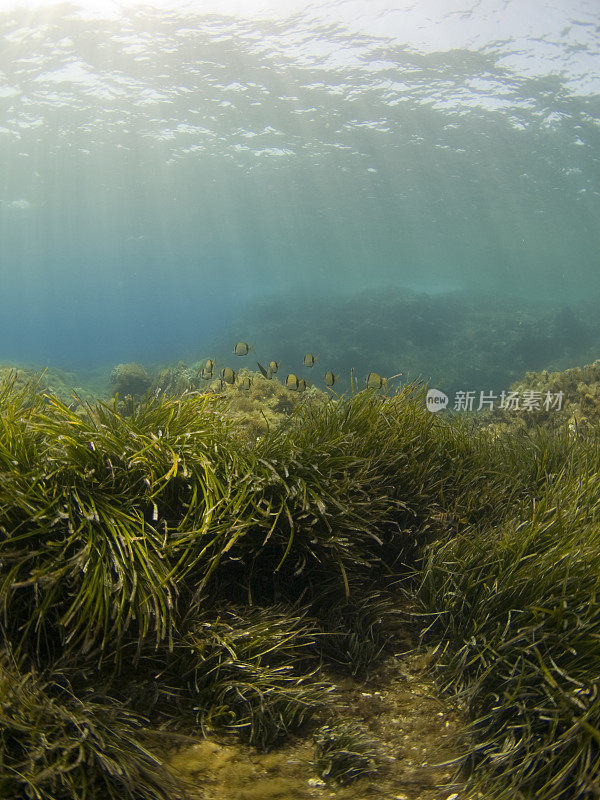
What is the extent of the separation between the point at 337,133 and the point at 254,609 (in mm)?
38870

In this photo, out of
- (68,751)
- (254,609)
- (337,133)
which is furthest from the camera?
(337,133)

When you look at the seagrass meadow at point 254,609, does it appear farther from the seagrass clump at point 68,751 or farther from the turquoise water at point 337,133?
the turquoise water at point 337,133

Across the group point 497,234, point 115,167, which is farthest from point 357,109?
point 497,234

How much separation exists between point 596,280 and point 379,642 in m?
139

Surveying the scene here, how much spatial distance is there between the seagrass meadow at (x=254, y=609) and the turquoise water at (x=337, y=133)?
2598 cm

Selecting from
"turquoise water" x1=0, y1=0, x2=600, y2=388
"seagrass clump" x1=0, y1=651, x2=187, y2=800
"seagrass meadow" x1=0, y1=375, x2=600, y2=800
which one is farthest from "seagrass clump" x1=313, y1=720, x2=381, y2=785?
"turquoise water" x1=0, y1=0, x2=600, y2=388

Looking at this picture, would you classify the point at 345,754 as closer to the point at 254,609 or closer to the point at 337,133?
the point at 254,609

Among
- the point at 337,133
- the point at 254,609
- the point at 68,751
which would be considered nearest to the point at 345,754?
the point at 254,609

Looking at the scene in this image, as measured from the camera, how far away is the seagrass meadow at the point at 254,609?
2.10m

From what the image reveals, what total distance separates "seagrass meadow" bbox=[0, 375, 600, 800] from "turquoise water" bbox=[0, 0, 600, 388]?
26.0 metres

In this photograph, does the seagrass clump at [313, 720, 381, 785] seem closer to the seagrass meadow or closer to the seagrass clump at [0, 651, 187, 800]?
the seagrass meadow

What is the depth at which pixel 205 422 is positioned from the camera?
11.9 ft

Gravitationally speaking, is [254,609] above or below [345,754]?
above

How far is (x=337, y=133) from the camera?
35.3 metres
